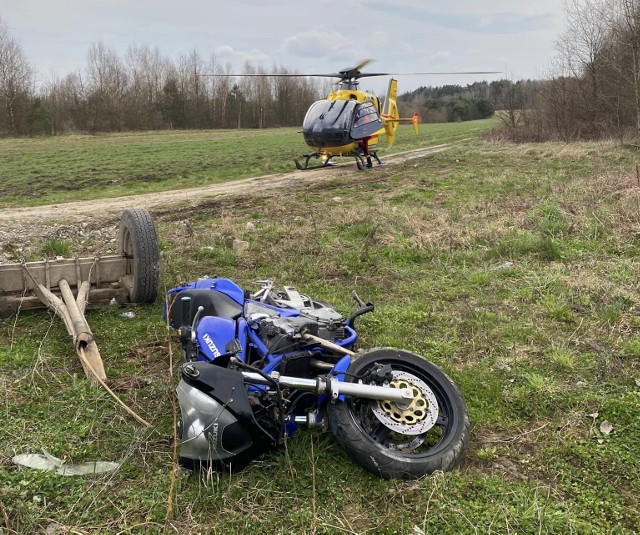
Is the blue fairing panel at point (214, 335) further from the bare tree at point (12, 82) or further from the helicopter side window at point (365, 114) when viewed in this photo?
the bare tree at point (12, 82)

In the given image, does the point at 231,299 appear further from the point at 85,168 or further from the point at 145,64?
the point at 145,64

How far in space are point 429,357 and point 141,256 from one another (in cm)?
288

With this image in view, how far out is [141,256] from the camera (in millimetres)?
4984

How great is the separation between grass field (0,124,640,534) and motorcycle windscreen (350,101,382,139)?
809 centimetres

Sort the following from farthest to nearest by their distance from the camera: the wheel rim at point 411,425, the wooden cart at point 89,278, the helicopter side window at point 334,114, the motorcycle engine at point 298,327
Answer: the helicopter side window at point 334,114 → the wooden cart at point 89,278 → the motorcycle engine at point 298,327 → the wheel rim at point 411,425

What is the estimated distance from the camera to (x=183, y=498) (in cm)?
263

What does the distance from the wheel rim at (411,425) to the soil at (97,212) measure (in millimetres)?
6068

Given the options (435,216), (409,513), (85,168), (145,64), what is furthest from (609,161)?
(145,64)

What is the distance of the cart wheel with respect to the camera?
499cm

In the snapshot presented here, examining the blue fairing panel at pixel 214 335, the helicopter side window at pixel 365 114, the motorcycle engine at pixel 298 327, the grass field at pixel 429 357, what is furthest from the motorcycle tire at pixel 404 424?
the helicopter side window at pixel 365 114

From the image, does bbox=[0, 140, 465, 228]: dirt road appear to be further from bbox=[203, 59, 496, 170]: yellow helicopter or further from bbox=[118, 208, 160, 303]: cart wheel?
bbox=[118, 208, 160, 303]: cart wheel

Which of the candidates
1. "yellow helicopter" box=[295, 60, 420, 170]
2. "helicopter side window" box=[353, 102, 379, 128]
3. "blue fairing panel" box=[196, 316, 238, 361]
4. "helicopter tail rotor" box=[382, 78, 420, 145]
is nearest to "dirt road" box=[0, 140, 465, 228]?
"yellow helicopter" box=[295, 60, 420, 170]

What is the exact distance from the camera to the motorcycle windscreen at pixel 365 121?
54.1ft

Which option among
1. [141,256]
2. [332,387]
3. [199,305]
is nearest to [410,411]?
[332,387]
